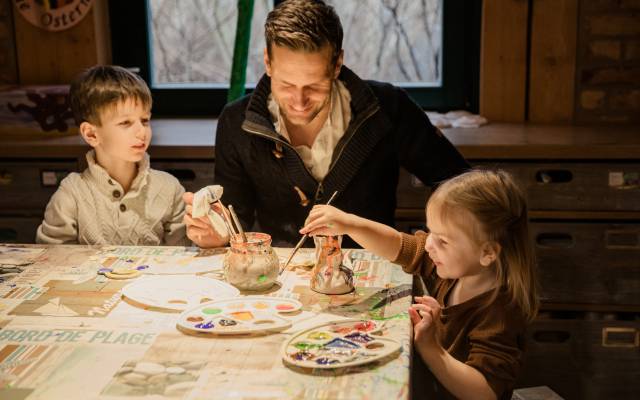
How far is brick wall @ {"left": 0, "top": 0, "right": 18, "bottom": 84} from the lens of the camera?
3365 millimetres

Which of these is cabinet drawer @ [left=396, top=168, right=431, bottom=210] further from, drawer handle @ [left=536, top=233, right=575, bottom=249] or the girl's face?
the girl's face

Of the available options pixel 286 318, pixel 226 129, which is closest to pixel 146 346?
pixel 286 318

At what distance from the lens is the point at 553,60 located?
318 centimetres

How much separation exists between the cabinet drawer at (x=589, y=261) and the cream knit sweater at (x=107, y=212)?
49.8 inches

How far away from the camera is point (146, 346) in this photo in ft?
→ 4.51

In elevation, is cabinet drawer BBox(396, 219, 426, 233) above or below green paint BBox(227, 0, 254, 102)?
below

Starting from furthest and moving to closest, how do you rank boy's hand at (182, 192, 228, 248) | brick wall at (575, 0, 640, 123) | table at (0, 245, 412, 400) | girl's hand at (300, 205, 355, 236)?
brick wall at (575, 0, 640, 123) → boy's hand at (182, 192, 228, 248) → girl's hand at (300, 205, 355, 236) → table at (0, 245, 412, 400)

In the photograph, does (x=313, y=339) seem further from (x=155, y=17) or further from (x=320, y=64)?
(x=155, y=17)

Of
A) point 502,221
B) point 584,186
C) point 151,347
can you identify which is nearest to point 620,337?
point 584,186

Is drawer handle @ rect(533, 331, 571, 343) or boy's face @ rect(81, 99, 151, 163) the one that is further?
drawer handle @ rect(533, 331, 571, 343)

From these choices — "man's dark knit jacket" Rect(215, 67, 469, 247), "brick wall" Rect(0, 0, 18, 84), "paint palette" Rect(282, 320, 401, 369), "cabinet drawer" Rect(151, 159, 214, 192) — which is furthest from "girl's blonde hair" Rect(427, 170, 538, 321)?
"brick wall" Rect(0, 0, 18, 84)

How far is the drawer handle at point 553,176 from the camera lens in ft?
8.94

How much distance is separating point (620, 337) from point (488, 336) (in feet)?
4.79

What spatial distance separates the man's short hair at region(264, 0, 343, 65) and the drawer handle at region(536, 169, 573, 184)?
1045 mm
